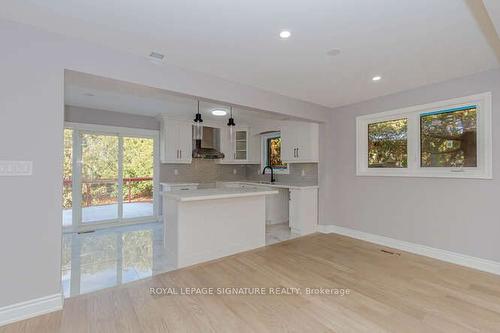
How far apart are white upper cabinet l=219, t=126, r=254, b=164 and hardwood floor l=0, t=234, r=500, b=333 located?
3.26 m

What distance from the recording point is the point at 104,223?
494 centimetres

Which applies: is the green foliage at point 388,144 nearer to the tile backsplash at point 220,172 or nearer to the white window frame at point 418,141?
the white window frame at point 418,141

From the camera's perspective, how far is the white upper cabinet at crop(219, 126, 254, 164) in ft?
20.1

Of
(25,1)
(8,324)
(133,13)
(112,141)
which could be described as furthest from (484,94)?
(112,141)

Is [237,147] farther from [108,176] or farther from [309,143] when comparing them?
[108,176]

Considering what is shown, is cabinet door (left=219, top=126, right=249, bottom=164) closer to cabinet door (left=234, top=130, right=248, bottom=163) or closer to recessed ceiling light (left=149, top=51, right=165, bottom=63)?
cabinet door (left=234, top=130, right=248, bottom=163)

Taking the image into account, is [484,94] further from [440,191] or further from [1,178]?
[1,178]

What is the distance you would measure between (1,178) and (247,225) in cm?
269

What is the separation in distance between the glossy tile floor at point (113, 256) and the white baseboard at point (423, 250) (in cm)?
90

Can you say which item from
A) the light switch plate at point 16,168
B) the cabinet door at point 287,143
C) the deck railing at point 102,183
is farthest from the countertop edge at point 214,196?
the deck railing at point 102,183

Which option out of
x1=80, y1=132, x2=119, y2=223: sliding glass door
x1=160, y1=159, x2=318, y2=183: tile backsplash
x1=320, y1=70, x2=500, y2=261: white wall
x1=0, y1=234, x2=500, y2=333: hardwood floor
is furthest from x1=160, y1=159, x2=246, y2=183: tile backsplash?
x1=0, y1=234, x2=500, y2=333: hardwood floor

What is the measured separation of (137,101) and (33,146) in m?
2.39

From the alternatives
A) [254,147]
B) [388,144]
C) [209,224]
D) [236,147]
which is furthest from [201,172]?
[388,144]

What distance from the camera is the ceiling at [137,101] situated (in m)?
2.60
